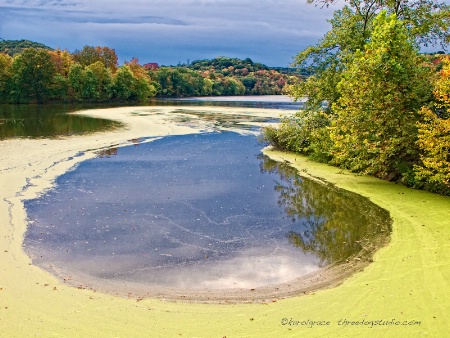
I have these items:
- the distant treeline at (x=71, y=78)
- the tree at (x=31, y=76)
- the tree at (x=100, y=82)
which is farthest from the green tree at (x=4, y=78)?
the tree at (x=100, y=82)

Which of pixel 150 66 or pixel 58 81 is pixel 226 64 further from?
pixel 58 81

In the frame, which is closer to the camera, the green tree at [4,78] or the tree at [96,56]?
the green tree at [4,78]

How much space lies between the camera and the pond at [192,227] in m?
9.76

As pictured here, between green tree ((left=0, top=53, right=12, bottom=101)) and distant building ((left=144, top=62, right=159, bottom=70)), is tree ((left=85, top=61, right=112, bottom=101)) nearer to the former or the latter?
green tree ((left=0, top=53, right=12, bottom=101))

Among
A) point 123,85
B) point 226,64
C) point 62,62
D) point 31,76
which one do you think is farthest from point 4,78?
point 226,64

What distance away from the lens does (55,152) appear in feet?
82.2

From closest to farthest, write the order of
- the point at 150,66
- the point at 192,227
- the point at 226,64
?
1. the point at 192,227
2. the point at 150,66
3. the point at 226,64

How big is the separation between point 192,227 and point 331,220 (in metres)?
4.51

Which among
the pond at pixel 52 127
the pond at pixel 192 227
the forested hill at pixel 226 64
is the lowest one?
the pond at pixel 192 227

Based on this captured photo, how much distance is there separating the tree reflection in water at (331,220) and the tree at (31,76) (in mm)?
69513

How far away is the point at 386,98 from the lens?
54.6ft

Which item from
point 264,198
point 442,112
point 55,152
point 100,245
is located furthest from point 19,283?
point 55,152

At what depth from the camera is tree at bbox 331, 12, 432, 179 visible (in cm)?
1669

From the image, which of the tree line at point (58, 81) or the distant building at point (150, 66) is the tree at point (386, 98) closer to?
the tree line at point (58, 81)
